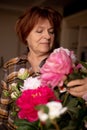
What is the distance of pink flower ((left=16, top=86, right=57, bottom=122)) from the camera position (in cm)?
46

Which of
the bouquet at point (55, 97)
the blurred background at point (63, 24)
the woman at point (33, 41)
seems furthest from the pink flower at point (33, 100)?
the blurred background at point (63, 24)

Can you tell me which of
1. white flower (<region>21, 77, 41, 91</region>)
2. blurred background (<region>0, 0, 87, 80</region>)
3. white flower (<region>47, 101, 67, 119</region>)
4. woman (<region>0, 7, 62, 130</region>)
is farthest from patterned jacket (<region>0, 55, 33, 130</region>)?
blurred background (<region>0, 0, 87, 80</region>)

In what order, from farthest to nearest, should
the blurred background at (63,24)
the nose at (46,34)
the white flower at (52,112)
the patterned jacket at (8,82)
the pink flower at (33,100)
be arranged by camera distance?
1. the blurred background at (63,24)
2. the patterned jacket at (8,82)
3. the nose at (46,34)
4. the pink flower at (33,100)
5. the white flower at (52,112)

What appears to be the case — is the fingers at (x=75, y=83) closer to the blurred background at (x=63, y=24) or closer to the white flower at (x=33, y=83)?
the white flower at (x=33, y=83)

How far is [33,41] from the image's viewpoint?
0.86 meters

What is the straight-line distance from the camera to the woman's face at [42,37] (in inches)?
31.3

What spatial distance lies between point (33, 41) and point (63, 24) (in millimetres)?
3654

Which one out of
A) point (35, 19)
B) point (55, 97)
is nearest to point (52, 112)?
point (55, 97)

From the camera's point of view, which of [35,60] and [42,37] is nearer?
[42,37]

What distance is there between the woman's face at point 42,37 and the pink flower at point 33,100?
332 mm

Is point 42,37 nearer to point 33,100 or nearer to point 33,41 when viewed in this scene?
point 33,41

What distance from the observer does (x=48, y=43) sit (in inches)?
31.7

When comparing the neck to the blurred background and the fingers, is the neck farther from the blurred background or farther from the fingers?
the blurred background

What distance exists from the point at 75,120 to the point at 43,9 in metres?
0.55
